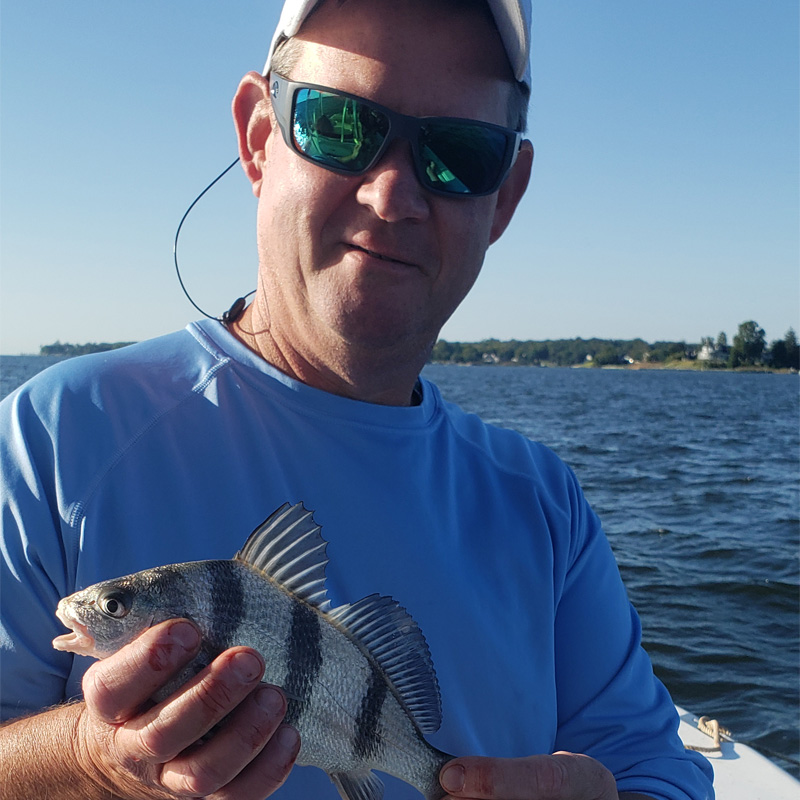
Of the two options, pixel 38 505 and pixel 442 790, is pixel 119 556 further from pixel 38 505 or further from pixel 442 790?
pixel 442 790

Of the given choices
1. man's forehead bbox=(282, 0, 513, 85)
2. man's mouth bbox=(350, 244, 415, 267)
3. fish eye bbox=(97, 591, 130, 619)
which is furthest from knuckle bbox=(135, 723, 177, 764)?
man's forehead bbox=(282, 0, 513, 85)

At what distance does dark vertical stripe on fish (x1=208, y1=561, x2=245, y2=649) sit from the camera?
5.17ft

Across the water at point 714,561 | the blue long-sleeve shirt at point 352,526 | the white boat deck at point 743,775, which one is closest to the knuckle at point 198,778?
the blue long-sleeve shirt at point 352,526

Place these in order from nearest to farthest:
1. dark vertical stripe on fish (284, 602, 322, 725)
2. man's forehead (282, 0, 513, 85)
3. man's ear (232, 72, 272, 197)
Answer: dark vertical stripe on fish (284, 602, 322, 725) < man's forehead (282, 0, 513, 85) < man's ear (232, 72, 272, 197)

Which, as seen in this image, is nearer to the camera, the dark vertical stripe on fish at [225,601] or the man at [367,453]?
the dark vertical stripe on fish at [225,601]

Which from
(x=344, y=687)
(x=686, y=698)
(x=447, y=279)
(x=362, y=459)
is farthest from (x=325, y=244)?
(x=686, y=698)

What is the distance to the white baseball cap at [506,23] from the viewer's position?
7.24ft

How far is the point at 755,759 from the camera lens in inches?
204

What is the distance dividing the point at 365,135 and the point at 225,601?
1.33 metres

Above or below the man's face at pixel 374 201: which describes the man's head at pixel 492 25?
above

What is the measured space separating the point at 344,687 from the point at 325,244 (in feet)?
3.95

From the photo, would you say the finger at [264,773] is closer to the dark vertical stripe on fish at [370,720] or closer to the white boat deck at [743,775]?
the dark vertical stripe on fish at [370,720]

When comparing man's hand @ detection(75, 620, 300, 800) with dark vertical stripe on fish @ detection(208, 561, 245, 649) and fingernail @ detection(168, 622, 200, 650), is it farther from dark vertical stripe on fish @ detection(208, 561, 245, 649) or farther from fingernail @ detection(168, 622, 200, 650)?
dark vertical stripe on fish @ detection(208, 561, 245, 649)

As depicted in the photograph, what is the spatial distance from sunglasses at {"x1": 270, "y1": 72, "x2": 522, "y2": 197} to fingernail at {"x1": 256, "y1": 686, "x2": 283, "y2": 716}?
1.41m
